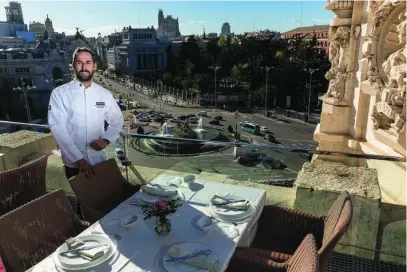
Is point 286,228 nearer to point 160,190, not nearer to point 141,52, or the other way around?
point 160,190

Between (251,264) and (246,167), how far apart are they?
20.2m

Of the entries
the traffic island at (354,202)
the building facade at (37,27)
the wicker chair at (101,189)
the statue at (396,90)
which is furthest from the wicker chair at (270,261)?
the building facade at (37,27)

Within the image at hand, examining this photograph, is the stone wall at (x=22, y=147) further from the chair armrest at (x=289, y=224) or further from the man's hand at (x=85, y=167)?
the chair armrest at (x=289, y=224)

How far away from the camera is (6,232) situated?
7.78 ft

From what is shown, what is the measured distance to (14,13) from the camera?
93.5 metres

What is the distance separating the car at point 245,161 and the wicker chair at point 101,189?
19610 mm

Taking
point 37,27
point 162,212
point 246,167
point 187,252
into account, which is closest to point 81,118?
point 162,212

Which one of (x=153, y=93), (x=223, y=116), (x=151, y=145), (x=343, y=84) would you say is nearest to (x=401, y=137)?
(x=343, y=84)

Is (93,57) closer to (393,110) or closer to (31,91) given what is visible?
(393,110)

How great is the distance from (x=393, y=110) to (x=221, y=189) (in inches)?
143

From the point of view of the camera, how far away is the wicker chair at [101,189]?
3.06 meters

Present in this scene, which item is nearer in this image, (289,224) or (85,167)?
(289,224)

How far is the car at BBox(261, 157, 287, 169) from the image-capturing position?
2261cm

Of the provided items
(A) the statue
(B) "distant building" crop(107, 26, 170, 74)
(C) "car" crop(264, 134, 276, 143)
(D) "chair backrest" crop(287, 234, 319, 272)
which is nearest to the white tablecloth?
(D) "chair backrest" crop(287, 234, 319, 272)
